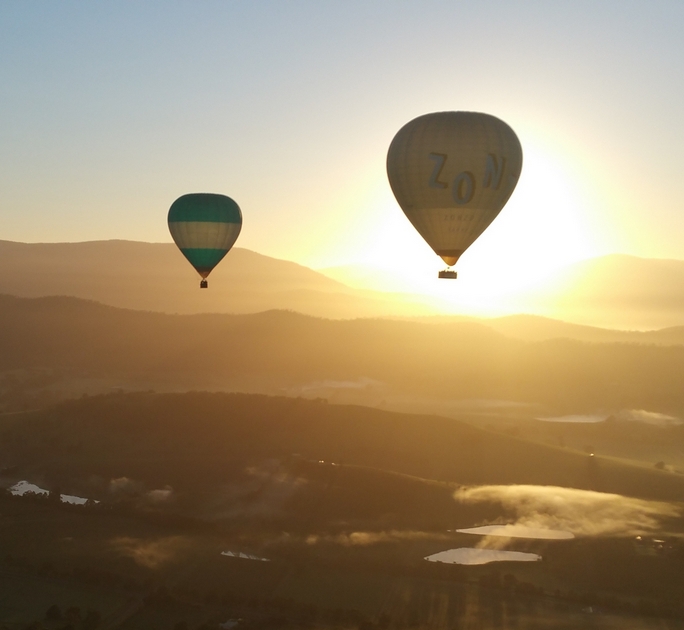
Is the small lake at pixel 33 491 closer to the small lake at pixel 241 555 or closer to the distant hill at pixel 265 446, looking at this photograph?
the distant hill at pixel 265 446

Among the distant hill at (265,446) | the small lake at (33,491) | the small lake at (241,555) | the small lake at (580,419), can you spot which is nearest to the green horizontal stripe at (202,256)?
the distant hill at (265,446)

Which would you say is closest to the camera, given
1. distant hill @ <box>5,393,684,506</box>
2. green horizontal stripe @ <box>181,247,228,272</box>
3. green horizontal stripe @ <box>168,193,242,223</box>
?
green horizontal stripe @ <box>168,193,242,223</box>

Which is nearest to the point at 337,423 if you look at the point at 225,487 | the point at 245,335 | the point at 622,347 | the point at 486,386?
the point at 225,487

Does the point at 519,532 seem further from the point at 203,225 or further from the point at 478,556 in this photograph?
the point at 203,225

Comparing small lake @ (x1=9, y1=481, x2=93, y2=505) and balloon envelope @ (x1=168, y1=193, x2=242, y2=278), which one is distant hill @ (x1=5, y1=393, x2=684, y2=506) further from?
balloon envelope @ (x1=168, y1=193, x2=242, y2=278)

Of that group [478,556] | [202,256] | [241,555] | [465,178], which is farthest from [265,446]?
[465,178]

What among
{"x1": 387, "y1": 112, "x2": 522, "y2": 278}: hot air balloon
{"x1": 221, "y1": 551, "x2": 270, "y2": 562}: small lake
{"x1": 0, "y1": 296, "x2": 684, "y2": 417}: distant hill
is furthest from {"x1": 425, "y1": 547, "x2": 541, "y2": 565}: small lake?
{"x1": 0, "y1": 296, "x2": 684, "y2": 417}: distant hill

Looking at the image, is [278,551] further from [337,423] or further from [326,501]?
[337,423]
